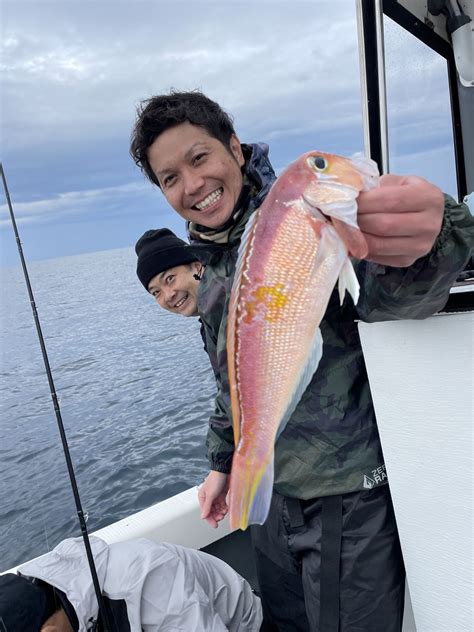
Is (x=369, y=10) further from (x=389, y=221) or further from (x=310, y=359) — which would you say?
(x=310, y=359)

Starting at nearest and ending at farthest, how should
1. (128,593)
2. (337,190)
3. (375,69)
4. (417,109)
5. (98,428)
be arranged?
1. (337,190)
2. (375,69)
3. (128,593)
4. (417,109)
5. (98,428)

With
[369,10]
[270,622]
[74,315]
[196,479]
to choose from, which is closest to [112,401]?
[196,479]

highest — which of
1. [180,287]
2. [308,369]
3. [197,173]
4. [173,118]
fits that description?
[173,118]

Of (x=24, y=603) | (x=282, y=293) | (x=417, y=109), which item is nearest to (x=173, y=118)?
(x=282, y=293)

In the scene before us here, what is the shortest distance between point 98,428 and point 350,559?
682cm

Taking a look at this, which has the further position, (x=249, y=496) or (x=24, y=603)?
(x=24, y=603)

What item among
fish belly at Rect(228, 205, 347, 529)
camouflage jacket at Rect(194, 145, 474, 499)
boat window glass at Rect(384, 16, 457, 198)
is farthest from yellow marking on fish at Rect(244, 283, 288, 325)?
boat window glass at Rect(384, 16, 457, 198)

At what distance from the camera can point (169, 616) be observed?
2.18 m

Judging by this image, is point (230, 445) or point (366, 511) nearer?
point (366, 511)

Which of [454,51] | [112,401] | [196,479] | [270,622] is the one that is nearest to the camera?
[270,622]

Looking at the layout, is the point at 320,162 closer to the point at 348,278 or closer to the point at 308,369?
the point at 348,278

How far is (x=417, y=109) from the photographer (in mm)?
2664

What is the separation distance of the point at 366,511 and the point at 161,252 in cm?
226

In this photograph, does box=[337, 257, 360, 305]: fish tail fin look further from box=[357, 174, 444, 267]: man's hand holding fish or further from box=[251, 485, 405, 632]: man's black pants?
box=[251, 485, 405, 632]: man's black pants
